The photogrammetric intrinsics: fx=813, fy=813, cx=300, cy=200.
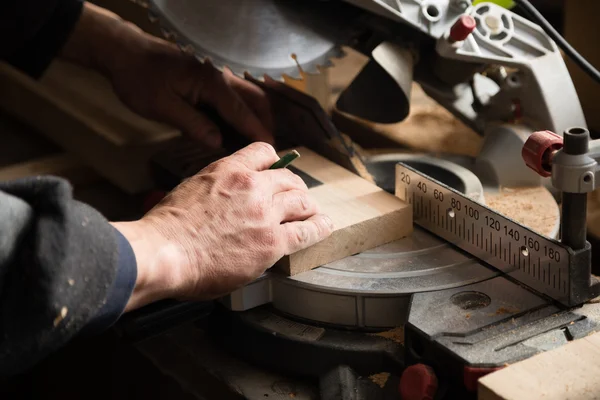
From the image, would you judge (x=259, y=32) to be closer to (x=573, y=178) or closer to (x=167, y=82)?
(x=167, y=82)

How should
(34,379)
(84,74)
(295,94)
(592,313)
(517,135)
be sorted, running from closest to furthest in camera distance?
(592,313), (517,135), (295,94), (34,379), (84,74)

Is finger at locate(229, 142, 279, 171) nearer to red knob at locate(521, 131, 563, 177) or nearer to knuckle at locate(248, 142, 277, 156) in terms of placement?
knuckle at locate(248, 142, 277, 156)

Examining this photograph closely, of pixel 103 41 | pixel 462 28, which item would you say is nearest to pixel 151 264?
pixel 462 28

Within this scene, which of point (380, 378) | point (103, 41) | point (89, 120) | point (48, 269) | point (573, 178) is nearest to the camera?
point (48, 269)

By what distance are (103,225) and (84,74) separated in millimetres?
1295

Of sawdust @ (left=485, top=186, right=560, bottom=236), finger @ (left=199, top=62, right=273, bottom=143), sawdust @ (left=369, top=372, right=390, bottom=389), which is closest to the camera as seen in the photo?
sawdust @ (left=369, top=372, right=390, bottom=389)

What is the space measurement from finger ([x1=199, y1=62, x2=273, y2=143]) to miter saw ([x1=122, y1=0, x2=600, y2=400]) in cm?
6

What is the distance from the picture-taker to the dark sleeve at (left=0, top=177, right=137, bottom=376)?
904 mm

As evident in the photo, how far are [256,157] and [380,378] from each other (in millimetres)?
409

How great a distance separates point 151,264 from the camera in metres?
1.06

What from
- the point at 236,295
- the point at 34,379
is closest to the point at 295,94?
the point at 236,295

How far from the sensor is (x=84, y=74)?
218 centimetres

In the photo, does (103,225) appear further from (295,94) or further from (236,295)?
(295,94)

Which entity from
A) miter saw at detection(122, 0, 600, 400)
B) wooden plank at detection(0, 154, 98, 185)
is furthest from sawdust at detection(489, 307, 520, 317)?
wooden plank at detection(0, 154, 98, 185)
